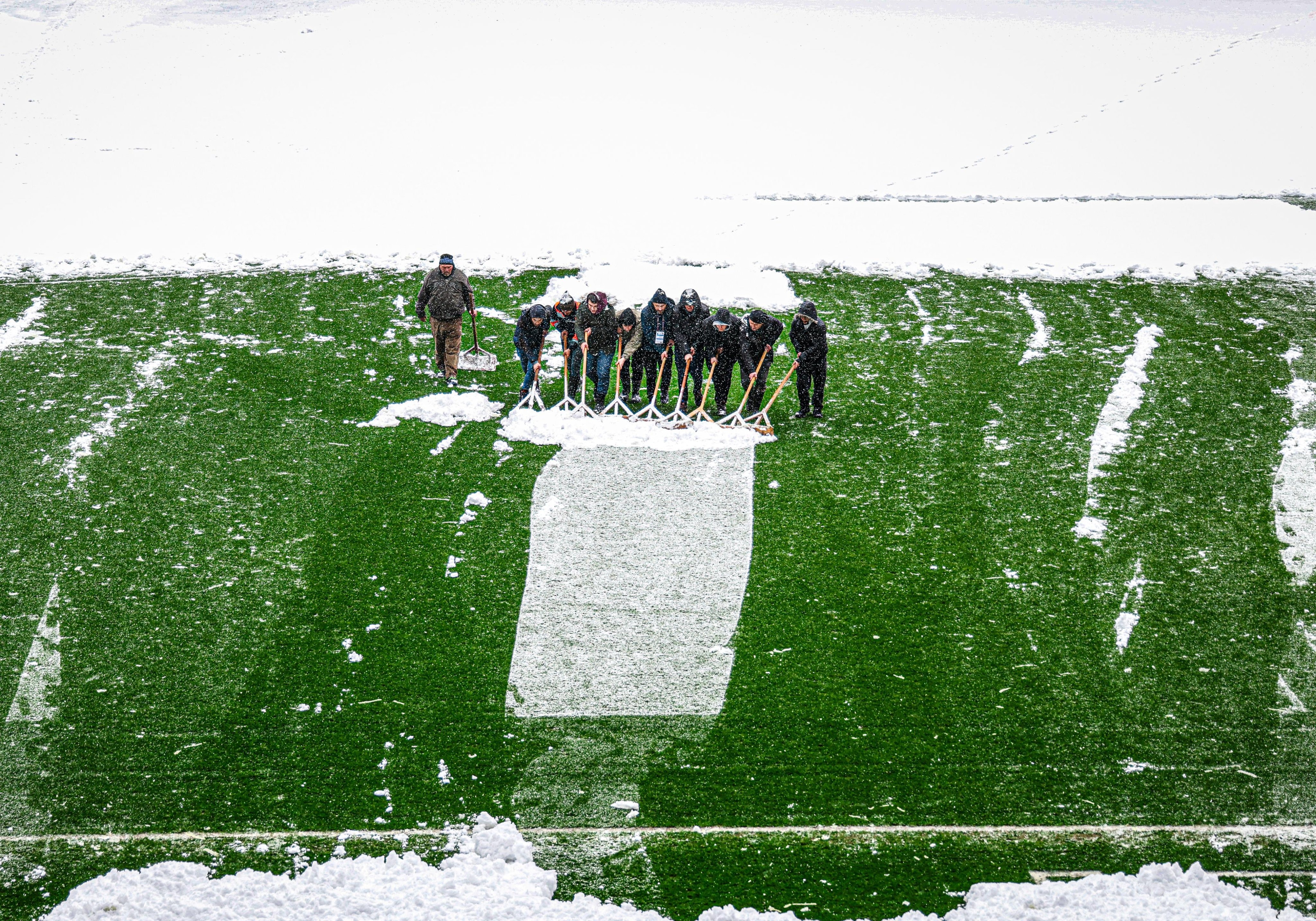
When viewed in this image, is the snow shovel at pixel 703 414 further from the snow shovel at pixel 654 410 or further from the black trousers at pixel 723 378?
the snow shovel at pixel 654 410

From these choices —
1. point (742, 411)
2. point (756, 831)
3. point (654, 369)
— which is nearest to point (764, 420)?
point (742, 411)

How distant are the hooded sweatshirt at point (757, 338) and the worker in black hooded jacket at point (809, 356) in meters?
0.21

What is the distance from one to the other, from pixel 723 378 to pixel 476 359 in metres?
2.71

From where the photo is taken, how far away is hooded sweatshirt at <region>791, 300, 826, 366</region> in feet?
33.6

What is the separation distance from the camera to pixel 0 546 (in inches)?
334

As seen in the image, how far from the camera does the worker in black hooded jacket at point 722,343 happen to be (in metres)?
10.3

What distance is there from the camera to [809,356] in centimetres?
1038

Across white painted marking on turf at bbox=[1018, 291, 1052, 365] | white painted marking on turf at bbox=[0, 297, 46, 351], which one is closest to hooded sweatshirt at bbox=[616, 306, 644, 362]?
white painted marking on turf at bbox=[1018, 291, 1052, 365]

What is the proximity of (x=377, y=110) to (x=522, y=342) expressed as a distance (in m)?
9.71

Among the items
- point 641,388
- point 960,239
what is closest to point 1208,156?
point 960,239

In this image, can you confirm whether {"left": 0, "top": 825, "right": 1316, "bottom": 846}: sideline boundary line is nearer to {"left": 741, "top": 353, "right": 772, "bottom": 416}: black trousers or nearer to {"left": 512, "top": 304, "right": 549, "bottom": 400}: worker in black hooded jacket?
{"left": 741, "top": 353, "right": 772, "bottom": 416}: black trousers

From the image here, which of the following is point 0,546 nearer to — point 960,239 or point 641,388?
point 641,388

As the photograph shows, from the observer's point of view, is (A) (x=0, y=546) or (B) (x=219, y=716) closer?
(B) (x=219, y=716)

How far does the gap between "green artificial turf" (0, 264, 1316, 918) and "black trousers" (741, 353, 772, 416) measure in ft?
1.09
